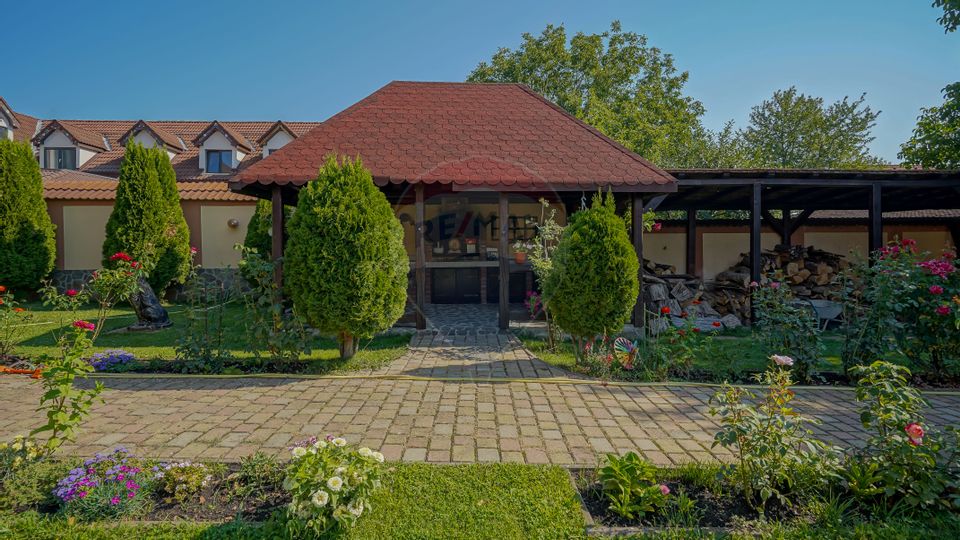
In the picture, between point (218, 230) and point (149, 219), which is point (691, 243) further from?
point (149, 219)

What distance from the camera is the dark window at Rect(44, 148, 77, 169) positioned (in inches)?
612

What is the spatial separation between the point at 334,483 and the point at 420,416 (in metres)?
1.69

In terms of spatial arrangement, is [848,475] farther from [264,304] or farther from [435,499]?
[264,304]

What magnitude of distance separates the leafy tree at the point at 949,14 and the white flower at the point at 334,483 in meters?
15.1

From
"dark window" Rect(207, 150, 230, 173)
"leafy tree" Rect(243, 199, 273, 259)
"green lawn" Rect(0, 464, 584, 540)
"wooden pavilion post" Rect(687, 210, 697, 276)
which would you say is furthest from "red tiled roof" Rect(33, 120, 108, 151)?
"wooden pavilion post" Rect(687, 210, 697, 276)

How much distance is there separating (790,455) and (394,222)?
4.38 metres

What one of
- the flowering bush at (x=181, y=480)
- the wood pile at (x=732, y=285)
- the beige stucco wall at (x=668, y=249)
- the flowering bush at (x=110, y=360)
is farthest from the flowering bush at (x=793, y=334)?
the beige stucco wall at (x=668, y=249)

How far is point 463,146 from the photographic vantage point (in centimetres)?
772

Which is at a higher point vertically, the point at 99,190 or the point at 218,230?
the point at 99,190

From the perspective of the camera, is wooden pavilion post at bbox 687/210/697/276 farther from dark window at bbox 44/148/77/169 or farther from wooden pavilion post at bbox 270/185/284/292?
dark window at bbox 44/148/77/169

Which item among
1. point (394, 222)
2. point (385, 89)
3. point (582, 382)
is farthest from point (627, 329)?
point (385, 89)

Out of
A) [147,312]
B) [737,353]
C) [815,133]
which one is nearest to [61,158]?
[147,312]

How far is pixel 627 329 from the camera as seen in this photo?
24.3 feet

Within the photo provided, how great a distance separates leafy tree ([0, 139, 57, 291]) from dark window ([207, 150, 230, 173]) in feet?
16.0
